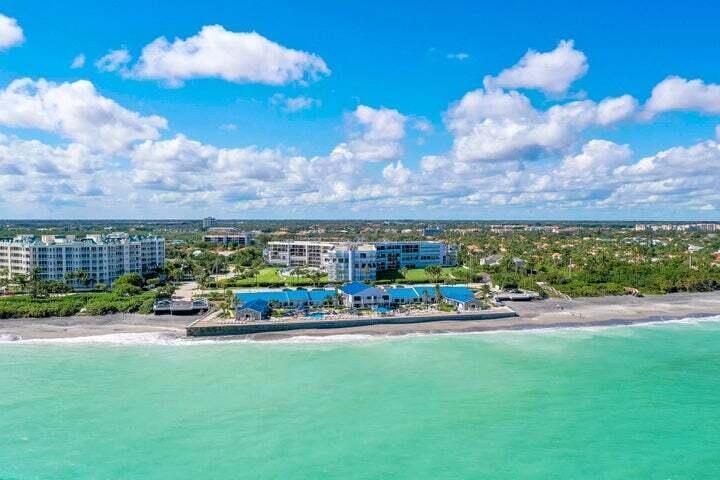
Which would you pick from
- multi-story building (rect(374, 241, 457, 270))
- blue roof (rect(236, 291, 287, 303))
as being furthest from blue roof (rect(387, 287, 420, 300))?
multi-story building (rect(374, 241, 457, 270))

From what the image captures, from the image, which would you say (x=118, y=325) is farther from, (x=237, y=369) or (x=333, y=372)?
(x=333, y=372)

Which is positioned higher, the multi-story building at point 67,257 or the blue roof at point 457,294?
the multi-story building at point 67,257

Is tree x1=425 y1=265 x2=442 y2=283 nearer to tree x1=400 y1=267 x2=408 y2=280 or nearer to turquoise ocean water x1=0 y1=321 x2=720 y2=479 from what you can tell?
tree x1=400 y1=267 x2=408 y2=280

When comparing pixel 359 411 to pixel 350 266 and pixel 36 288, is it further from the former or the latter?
pixel 36 288

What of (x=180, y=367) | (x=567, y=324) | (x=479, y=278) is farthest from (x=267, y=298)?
(x=479, y=278)

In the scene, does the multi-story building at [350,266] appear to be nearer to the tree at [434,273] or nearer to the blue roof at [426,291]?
the tree at [434,273]

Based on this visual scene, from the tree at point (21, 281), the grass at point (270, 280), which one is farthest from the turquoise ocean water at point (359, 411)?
the grass at point (270, 280)

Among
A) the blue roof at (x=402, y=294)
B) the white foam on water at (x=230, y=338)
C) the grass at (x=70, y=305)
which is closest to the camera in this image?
the white foam on water at (x=230, y=338)
